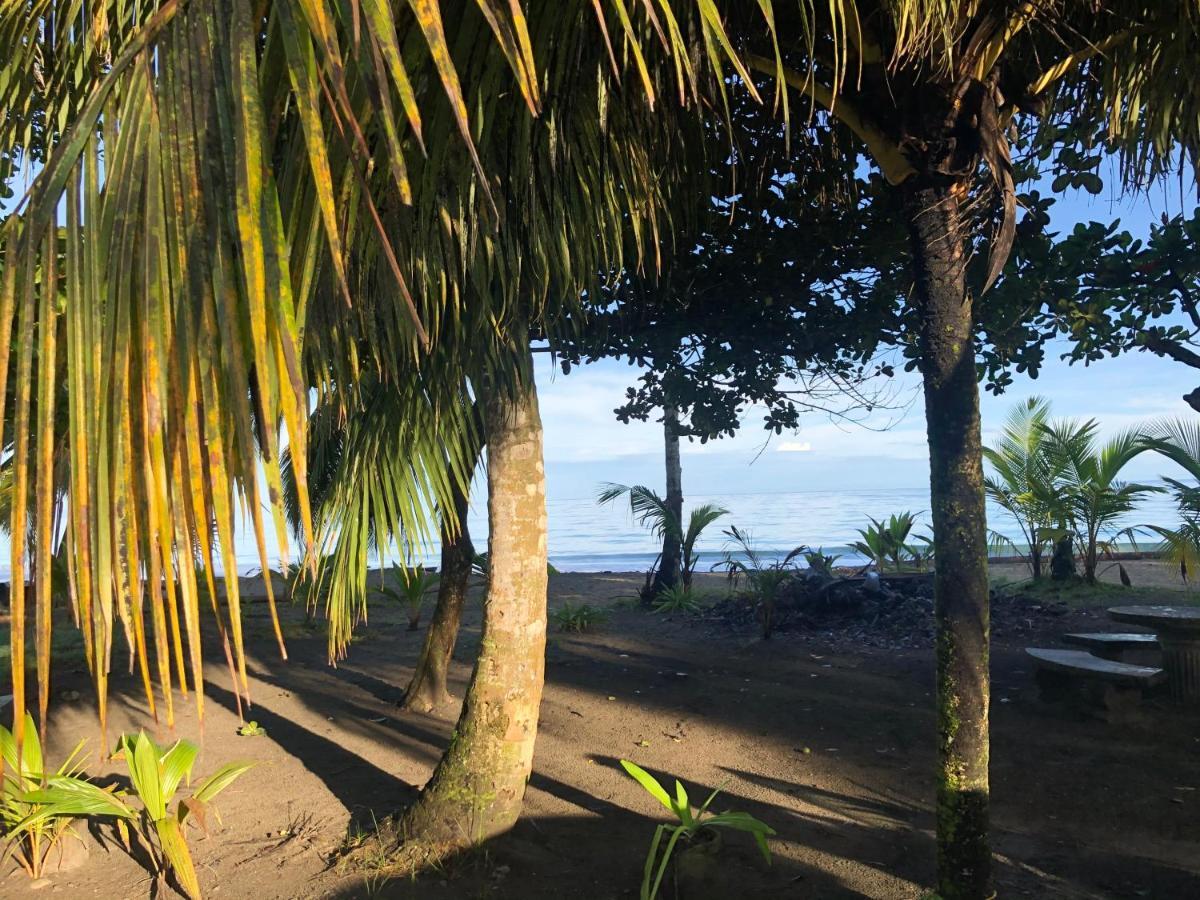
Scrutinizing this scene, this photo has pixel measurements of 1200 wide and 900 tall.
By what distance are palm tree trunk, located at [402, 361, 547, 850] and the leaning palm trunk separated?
22.9 ft

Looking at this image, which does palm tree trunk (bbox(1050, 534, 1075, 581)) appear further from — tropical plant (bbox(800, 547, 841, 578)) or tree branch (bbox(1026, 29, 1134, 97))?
tree branch (bbox(1026, 29, 1134, 97))

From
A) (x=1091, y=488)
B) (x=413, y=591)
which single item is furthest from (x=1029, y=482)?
(x=413, y=591)

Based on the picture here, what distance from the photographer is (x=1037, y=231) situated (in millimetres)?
4703

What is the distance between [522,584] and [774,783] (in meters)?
1.95

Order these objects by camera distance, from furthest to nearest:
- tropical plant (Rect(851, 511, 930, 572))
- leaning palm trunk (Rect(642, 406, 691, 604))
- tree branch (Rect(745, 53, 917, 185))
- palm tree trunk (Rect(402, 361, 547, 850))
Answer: tropical plant (Rect(851, 511, 930, 572)) → leaning palm trunk (Rect(642, 406, 691, 604)) → palm tree trunk (Rect(402, 361, 547, 850)) → tree branch (Rect(745, 53, 917, 185))

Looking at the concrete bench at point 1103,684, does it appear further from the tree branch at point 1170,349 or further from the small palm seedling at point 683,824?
the small palm seedling at point 683,824

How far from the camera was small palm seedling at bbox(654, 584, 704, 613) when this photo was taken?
10.4 metres

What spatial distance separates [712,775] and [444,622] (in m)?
2.18

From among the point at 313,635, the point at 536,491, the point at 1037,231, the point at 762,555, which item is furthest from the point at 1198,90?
the point at 313,635

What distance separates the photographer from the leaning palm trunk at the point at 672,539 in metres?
11.2

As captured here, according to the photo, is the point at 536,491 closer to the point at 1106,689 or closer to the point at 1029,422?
the point at 1106,689

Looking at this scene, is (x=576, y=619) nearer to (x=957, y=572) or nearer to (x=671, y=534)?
(x=671, y=534)

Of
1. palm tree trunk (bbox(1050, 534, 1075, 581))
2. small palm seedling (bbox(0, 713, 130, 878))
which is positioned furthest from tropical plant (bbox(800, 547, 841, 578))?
small palm seedling (bbox(0, 713, 130, 878))

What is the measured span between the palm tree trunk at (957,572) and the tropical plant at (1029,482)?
8.61 m
